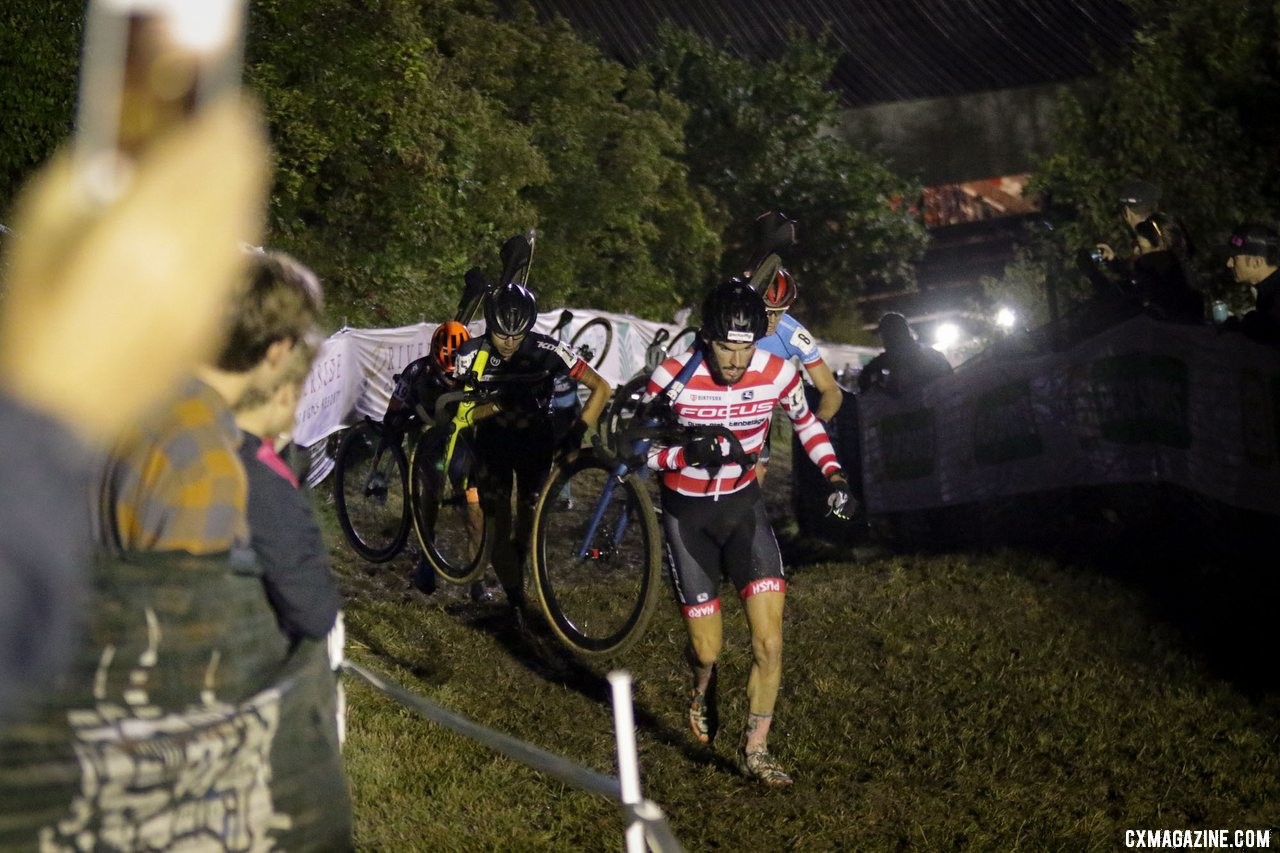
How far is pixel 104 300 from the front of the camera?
88 centimetres

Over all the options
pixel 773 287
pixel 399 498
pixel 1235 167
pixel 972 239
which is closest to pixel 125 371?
pixel 773 287

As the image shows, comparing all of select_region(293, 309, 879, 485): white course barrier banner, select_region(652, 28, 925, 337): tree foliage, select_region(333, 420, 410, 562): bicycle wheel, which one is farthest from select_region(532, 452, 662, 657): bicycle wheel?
select_region(652, 28, 925, 337): tree foliage

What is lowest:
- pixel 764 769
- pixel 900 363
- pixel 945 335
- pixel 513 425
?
pixel 764 769

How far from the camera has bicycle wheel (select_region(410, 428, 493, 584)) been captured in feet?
31.6

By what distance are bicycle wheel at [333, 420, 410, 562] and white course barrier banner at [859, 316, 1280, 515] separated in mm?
4297

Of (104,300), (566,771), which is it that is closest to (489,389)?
(566,771)

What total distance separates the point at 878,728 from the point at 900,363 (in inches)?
221

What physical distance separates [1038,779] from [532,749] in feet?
11.1

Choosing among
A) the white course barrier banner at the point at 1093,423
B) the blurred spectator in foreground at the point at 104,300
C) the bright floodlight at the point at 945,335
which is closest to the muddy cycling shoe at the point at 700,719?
the white course barrier banner at the point at 1093,423

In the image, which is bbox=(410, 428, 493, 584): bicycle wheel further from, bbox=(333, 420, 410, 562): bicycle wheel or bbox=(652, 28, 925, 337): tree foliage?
bbox=(652, 28, 925, 337): tree foliage

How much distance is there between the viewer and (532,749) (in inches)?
155

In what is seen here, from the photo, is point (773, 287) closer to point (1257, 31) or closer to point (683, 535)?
point (683, 535)

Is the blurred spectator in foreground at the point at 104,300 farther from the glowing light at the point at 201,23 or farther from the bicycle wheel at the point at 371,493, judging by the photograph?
the bicycle wheel at the point at 371,493

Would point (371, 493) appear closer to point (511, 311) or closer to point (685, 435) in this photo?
point (511, 311)
